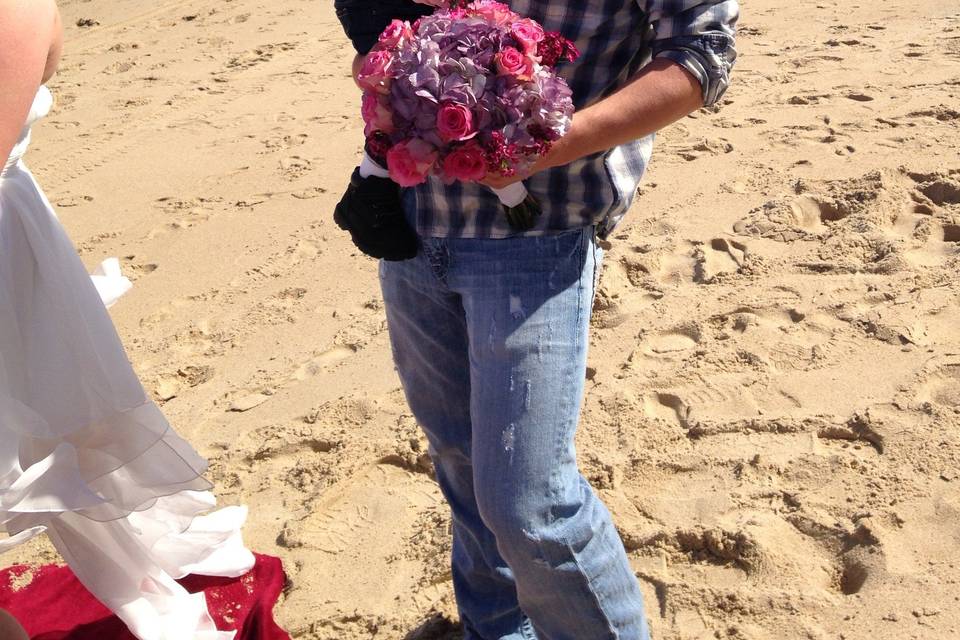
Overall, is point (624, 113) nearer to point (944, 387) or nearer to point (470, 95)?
point (470, 95)

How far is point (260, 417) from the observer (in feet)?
12.6

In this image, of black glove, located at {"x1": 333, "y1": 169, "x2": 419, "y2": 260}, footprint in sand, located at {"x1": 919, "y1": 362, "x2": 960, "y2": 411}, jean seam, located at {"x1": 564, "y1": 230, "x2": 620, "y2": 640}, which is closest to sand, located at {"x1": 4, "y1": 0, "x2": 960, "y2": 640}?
footprint in sand, located at {"x1": 919, "y1": 362, "x2": 960, "y2": 411}

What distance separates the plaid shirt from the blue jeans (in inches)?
1.9

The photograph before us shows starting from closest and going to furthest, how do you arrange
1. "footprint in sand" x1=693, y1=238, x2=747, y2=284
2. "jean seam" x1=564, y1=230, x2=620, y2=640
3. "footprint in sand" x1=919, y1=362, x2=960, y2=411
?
"jean seam" x1=564, y1=230, x2=620, y2=640 → "footprint in sand" x1=919, y1=362, x2=960, y2=411 → "footprint in sand" x1=693, y1=238, x2=747, y2=284

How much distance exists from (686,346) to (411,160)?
233cm

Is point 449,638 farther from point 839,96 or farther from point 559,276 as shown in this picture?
point 839,96

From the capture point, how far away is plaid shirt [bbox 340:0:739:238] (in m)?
1.78

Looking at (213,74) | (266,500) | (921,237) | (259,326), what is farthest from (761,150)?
(213,74)

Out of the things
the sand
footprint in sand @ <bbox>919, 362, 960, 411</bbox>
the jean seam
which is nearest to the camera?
the jean seam

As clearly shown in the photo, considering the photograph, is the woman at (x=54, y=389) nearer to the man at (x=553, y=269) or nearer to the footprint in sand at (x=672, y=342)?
the man at (x=553, y=269)

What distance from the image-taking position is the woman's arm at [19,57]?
189 centimetres

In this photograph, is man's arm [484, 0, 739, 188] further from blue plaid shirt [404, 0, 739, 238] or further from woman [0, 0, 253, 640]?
woman [0, 0, 253, 640]

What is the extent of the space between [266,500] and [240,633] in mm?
621

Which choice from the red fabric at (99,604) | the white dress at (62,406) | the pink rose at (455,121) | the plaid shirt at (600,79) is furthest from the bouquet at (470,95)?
the red fabric at (99,604)
